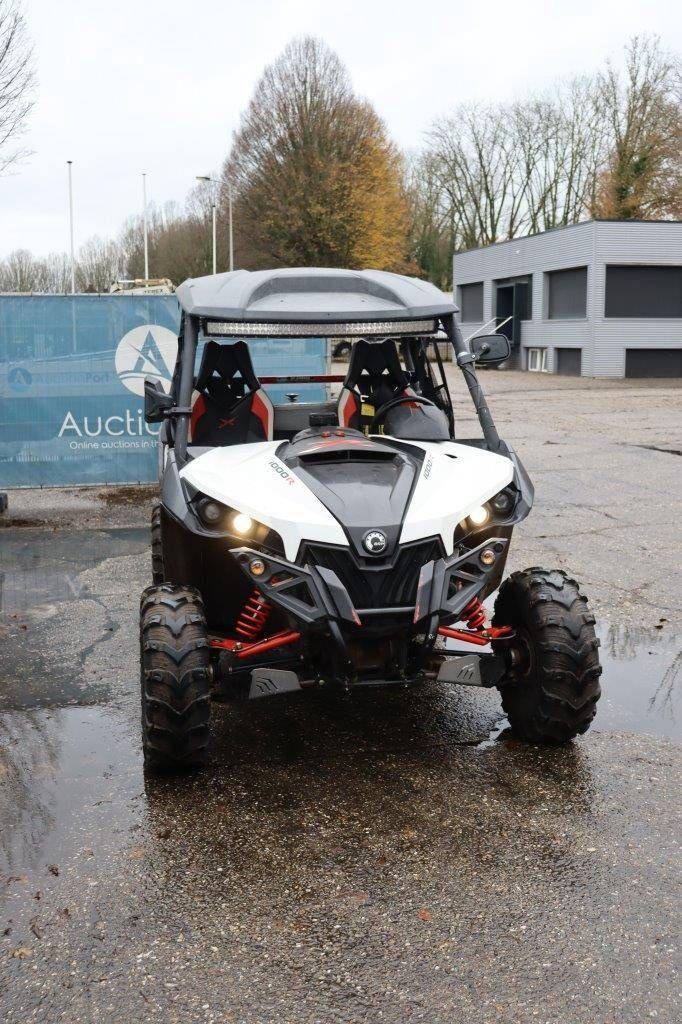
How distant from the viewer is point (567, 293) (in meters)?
42.0

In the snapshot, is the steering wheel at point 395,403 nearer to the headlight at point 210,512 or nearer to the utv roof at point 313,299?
the utv roof at point 313,299

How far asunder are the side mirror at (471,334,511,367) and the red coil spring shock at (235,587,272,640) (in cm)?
174

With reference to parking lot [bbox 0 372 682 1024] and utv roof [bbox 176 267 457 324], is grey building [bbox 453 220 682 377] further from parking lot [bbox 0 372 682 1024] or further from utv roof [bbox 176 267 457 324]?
utv roof [bbox 176 267 457 324]

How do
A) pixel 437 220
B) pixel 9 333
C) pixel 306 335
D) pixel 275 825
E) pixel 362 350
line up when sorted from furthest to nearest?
pixel 437 220, pixel 9 333, pixel 362 350, pixel 306 335, pixel 275 825

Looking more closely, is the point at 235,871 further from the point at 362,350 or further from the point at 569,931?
the point at 362,350

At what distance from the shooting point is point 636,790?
4453 millimetres

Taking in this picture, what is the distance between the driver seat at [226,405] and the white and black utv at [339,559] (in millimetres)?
404

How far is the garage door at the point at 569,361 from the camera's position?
4069 centimetres

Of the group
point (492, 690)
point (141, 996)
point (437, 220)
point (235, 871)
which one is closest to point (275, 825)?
point (235, 871)

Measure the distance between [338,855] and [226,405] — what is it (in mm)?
2779

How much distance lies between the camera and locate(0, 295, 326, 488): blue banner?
11539 millimetres

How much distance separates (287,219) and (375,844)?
44741 millimetres

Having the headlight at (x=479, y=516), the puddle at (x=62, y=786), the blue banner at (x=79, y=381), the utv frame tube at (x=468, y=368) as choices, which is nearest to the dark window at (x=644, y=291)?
the blue banner at (x=79, y=381)

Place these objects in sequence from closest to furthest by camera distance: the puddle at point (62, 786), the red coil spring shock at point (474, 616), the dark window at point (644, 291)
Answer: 1. the puddle at point (62, 786)
2. the red coil spring shock at point (474, 616)
3. the dark window at point (644, 291)
